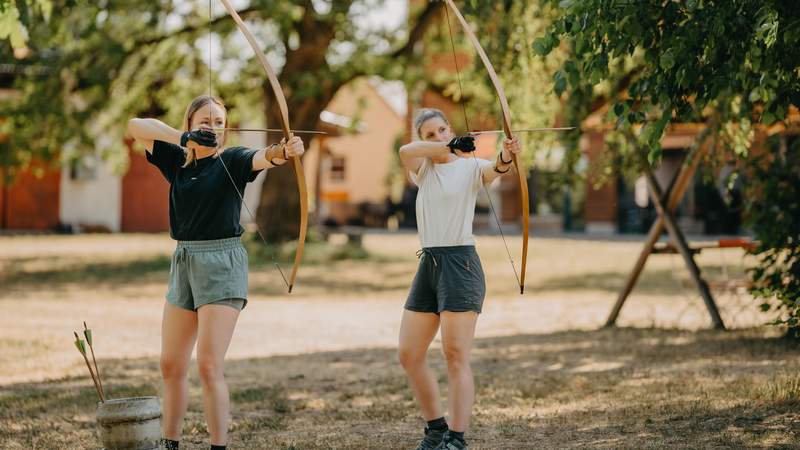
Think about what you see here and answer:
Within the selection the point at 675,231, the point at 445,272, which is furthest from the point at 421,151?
the point at 675,231

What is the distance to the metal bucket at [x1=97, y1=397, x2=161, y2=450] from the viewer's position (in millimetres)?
4059

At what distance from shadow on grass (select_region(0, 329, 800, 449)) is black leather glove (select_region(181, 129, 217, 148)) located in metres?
1.79

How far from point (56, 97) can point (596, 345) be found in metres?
12.6

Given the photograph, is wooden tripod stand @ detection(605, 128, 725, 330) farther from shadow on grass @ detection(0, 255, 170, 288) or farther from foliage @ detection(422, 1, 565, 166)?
shadow on grass @ detection(0, 255, 170, 288)

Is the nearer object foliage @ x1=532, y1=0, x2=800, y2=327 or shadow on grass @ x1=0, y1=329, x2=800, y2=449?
foliage @ x1=532, y1=0, x2=800, y2=327

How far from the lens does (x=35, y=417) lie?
229 inches

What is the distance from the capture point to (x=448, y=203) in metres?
4.58

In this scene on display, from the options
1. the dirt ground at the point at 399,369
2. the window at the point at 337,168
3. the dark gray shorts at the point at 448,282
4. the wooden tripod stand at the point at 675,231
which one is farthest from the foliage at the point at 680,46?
the window at the point at 337,168

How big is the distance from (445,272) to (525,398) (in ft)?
7.23

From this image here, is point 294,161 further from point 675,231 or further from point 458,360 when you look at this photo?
point 675,231

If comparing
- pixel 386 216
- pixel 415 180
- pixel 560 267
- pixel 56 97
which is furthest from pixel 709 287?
pixel 386 216

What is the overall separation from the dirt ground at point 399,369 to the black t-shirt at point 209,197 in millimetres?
1360

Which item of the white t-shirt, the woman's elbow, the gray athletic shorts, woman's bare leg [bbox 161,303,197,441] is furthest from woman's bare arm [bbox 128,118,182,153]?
the white t-shirt

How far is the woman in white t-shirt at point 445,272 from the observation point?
447cm
